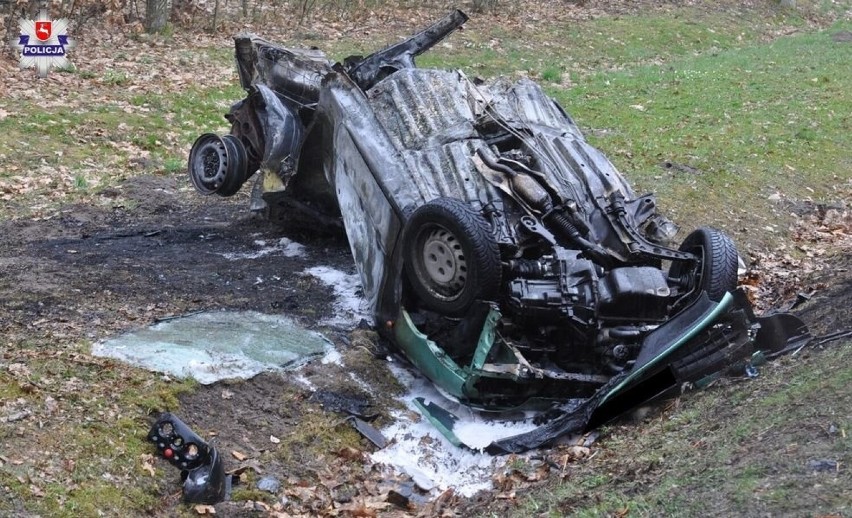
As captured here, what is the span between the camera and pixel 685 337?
541 centimetres

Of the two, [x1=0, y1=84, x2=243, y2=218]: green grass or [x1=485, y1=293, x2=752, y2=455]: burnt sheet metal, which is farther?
[x1=0, y1=84, x2=243, y2=218]: green grass

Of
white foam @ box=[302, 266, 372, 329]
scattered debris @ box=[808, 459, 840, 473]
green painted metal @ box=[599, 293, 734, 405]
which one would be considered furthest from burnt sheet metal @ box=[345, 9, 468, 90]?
scattered debris @ box=[808, 459, 840, 473]

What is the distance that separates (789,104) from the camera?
1462 centimetres

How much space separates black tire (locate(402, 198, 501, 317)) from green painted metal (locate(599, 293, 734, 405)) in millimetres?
950

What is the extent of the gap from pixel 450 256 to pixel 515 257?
411mm

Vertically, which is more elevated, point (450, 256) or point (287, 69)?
point (287, 69)

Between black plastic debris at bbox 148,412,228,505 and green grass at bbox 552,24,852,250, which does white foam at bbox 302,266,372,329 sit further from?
green grass at bbox 552,24,852,250

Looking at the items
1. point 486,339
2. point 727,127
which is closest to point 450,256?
point 486,339

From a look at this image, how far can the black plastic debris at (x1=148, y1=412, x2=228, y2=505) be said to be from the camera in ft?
16.4

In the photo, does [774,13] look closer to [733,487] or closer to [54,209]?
[54,209]

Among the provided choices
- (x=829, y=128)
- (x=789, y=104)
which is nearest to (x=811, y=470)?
(x=829, y=128)

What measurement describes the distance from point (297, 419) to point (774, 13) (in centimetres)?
2255

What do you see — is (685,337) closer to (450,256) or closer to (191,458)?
(450,256)

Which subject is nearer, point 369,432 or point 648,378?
point 648,378
